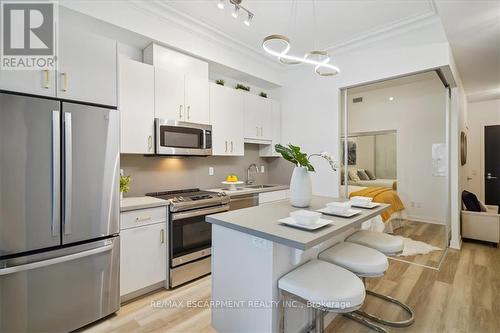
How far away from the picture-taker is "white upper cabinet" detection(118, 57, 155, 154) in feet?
8.34

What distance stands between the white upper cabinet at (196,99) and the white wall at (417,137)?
93.2 inches

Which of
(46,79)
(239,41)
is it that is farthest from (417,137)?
(46,79)

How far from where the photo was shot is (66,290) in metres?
A: 1.86

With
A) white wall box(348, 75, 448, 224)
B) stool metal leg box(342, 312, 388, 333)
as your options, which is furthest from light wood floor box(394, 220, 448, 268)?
stool metal leg box(342, 312, 388, 333)

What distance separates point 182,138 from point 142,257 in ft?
4.44

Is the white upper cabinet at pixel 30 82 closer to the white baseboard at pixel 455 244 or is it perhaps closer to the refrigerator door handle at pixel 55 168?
the refrigerator door handle at pixel 55 168

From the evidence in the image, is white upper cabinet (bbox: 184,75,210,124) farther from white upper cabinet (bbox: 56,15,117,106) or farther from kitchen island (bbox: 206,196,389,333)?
kitchen island (bbox: 206,196,389,333)

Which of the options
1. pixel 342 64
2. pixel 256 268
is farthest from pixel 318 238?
pixel 342 64

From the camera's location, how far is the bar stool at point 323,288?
125 cm

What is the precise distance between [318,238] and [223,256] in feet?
2.53

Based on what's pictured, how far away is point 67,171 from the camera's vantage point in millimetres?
1841

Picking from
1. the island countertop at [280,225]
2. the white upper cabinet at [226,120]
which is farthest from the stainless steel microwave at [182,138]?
the island countertop at [280,225]

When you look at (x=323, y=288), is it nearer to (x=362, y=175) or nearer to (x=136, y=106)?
(x=136, y=106)

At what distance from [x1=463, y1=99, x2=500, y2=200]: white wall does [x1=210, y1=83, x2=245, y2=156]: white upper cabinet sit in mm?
5635
